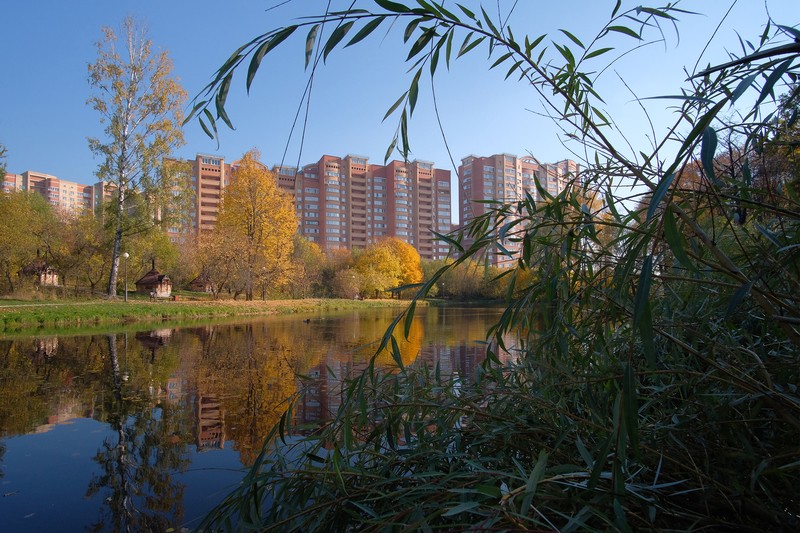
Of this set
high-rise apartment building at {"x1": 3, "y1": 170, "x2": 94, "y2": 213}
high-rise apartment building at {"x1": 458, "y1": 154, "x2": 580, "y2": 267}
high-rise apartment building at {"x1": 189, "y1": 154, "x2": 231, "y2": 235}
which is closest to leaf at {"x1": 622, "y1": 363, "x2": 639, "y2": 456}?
high-rise apartment building at {"x1": 458, "y1": 154, "x2": 580, "y2": 267}

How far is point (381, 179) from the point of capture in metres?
91.1

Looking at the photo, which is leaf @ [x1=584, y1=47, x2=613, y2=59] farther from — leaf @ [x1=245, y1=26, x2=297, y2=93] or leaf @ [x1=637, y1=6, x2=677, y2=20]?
leaf @ [x1=245, y1=26, x2=297, y2=93]

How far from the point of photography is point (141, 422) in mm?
5000

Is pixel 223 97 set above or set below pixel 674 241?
above

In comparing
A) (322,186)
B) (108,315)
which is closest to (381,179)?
(322,186)

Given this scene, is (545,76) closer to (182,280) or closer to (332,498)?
(332,498)

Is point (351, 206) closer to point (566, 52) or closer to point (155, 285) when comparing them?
point (155, 285)

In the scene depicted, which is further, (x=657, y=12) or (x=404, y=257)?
(x=404, y=257)

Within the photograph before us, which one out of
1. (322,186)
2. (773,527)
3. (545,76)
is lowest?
(773,527)

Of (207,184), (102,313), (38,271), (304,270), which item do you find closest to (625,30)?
(102,313)

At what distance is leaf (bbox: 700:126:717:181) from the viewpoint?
0.78 metres

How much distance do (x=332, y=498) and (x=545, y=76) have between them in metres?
1.74

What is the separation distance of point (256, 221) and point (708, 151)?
32.9 metres

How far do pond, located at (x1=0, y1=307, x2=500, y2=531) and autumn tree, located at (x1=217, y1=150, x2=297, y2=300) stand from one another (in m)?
20.4
